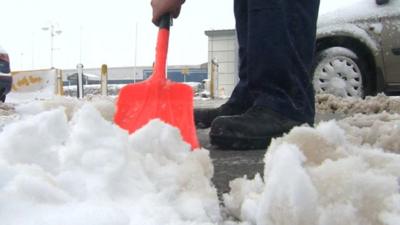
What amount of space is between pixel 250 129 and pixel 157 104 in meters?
0.37

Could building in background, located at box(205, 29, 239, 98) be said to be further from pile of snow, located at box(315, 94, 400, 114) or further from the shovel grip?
the shovel grip

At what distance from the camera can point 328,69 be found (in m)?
5.24

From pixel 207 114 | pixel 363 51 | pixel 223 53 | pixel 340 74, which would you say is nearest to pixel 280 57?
pixel 207 114

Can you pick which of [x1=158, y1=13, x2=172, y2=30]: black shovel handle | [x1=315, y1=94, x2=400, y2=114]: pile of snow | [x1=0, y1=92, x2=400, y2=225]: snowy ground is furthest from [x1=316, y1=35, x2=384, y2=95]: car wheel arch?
[x1=0, y1=92, x2=400, y2=225]: snowy ground

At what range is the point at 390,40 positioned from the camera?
17.3ft

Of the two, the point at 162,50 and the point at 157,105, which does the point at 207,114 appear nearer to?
the point at 162,50

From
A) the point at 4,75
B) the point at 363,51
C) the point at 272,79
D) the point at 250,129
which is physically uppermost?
the point at 363,51

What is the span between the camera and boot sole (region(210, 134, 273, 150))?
2.01m

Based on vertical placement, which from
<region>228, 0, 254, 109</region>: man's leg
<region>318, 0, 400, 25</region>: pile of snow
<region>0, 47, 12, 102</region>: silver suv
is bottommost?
<region>0, 47, 12, 102</region>: silver suv

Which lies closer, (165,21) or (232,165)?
(232,165)

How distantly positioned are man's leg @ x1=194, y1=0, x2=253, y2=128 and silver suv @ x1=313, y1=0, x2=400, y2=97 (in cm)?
275

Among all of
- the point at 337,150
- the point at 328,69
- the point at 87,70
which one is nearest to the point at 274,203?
the point at 337,150

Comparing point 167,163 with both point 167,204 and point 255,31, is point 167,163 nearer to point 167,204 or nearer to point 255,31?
point 167,204

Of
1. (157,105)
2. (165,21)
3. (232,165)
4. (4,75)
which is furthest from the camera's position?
(4,75)
